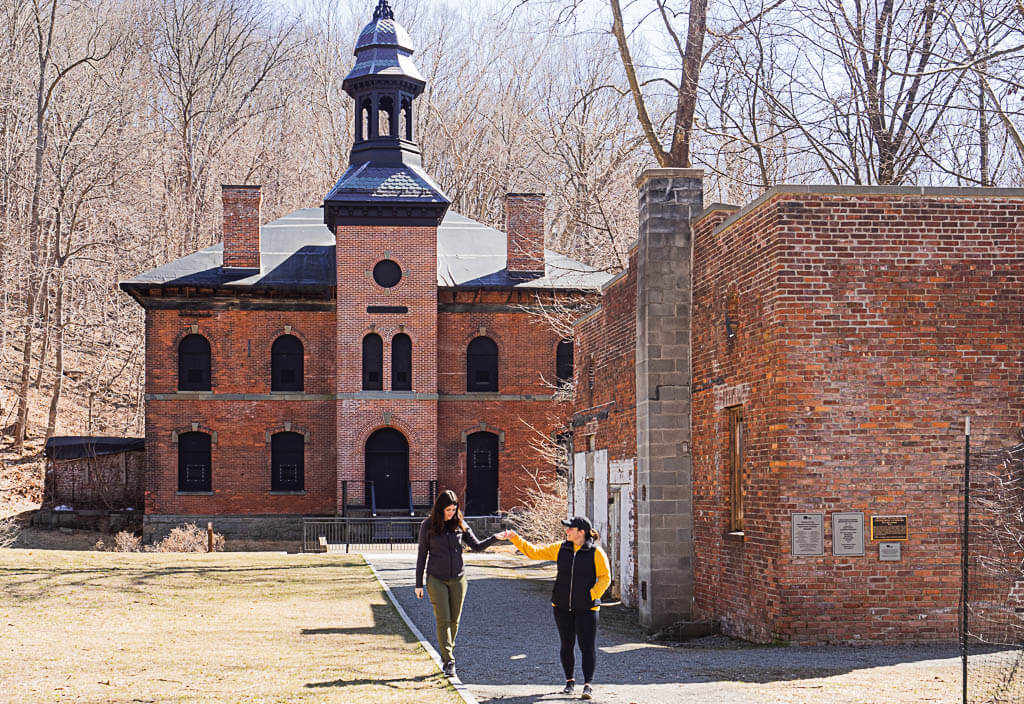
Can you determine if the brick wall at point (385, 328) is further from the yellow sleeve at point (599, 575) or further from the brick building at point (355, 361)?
the yellow sleeve at point (599, 575)

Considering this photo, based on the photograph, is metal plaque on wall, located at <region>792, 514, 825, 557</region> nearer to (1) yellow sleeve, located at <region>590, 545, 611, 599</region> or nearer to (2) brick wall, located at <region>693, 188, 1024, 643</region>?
(2) brick wall, located at <region>693, 188, 1024, 643</region>

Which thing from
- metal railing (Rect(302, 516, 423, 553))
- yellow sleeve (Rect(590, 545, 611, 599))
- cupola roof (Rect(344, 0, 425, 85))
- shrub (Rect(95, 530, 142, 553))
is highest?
cupola roof (Rect(344, 0, 425, 85))

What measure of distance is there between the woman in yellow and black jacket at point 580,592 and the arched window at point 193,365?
28.5 meters

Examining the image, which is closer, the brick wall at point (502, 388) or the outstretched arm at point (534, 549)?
the outstretched arm at point (534, 549)

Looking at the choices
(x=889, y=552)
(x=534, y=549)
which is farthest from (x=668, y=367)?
(x=534, y=549)

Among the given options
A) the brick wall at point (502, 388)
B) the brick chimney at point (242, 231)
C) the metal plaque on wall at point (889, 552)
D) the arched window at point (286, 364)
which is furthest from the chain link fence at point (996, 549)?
the brick chimney at point (242, 231)

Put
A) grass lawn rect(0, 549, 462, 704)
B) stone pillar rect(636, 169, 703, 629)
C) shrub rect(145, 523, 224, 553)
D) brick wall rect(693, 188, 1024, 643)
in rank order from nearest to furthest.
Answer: grass lawn rect(0, 549, 462, 704) → brick wall rect(693, 188, 1024, 643) → stone pillar rect(636, 169, 703, 629) → shrub rect(145, 523, 224, 553)

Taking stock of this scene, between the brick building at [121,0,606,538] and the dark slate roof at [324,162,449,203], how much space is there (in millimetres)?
60

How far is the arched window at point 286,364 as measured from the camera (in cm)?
3797

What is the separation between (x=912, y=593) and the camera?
13.4 m

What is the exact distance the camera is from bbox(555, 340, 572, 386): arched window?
38781 millimetres

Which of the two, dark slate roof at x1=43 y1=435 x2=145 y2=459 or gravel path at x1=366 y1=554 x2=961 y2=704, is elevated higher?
dark slate roof at x1=43 y1=435 x2=145 y2=459

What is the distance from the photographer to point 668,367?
17.1m

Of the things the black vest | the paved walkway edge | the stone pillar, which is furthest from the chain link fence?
the paved walkway edge
